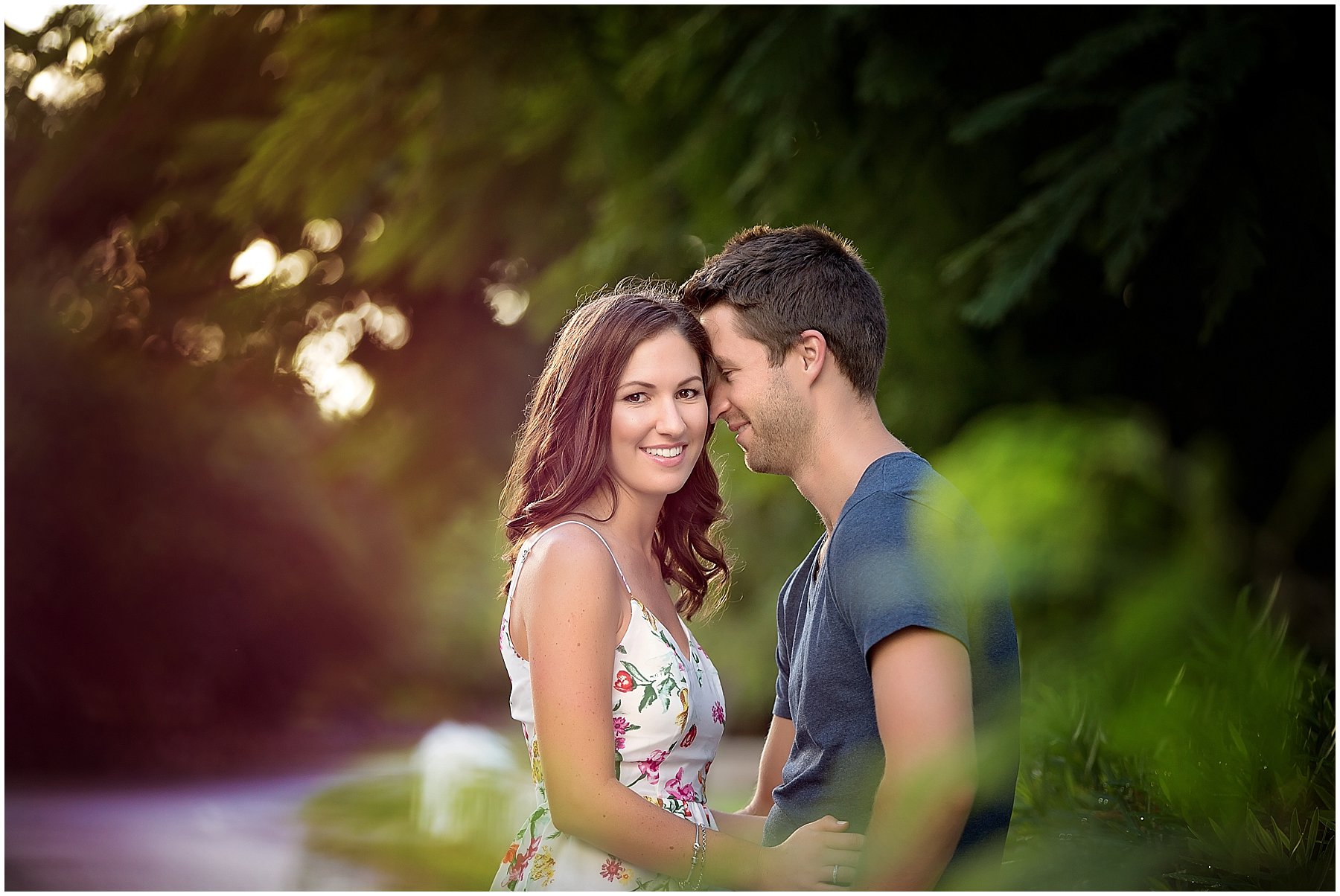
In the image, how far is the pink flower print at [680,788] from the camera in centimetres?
217

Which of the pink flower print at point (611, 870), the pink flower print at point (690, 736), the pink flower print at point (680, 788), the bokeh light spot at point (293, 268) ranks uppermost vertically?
the bokeh light spot at point (293, 268)

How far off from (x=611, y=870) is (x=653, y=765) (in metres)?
0.20

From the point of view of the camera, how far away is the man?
1.57 metres

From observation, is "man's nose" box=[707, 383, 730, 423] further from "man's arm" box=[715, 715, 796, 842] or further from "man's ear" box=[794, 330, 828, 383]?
"man's arm" box=[715, 715, 796, 842]

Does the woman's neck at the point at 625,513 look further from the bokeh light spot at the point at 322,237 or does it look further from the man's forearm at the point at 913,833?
the bokeh light spot at the point at 322,237

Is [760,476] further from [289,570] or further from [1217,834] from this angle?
[289,570]

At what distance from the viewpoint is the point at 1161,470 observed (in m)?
0.59

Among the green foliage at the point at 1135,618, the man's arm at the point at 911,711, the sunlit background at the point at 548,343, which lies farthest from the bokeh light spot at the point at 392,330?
the green foliage at the point at 1135,618

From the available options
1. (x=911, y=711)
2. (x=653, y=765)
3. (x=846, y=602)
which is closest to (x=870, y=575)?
(x=911, y=711)

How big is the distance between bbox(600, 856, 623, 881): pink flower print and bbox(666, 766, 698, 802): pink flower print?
164 mm

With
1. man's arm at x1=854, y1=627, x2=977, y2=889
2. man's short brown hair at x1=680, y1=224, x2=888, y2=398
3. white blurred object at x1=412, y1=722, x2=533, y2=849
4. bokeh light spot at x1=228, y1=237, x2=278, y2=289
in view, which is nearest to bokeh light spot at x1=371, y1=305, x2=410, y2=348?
bokeh light spot at x1=228, y1=237, x2=278, y2=289

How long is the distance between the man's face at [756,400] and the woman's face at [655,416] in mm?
94

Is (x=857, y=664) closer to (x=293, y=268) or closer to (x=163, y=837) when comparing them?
(x=293, y=268)

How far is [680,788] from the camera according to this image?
7.18 feet
